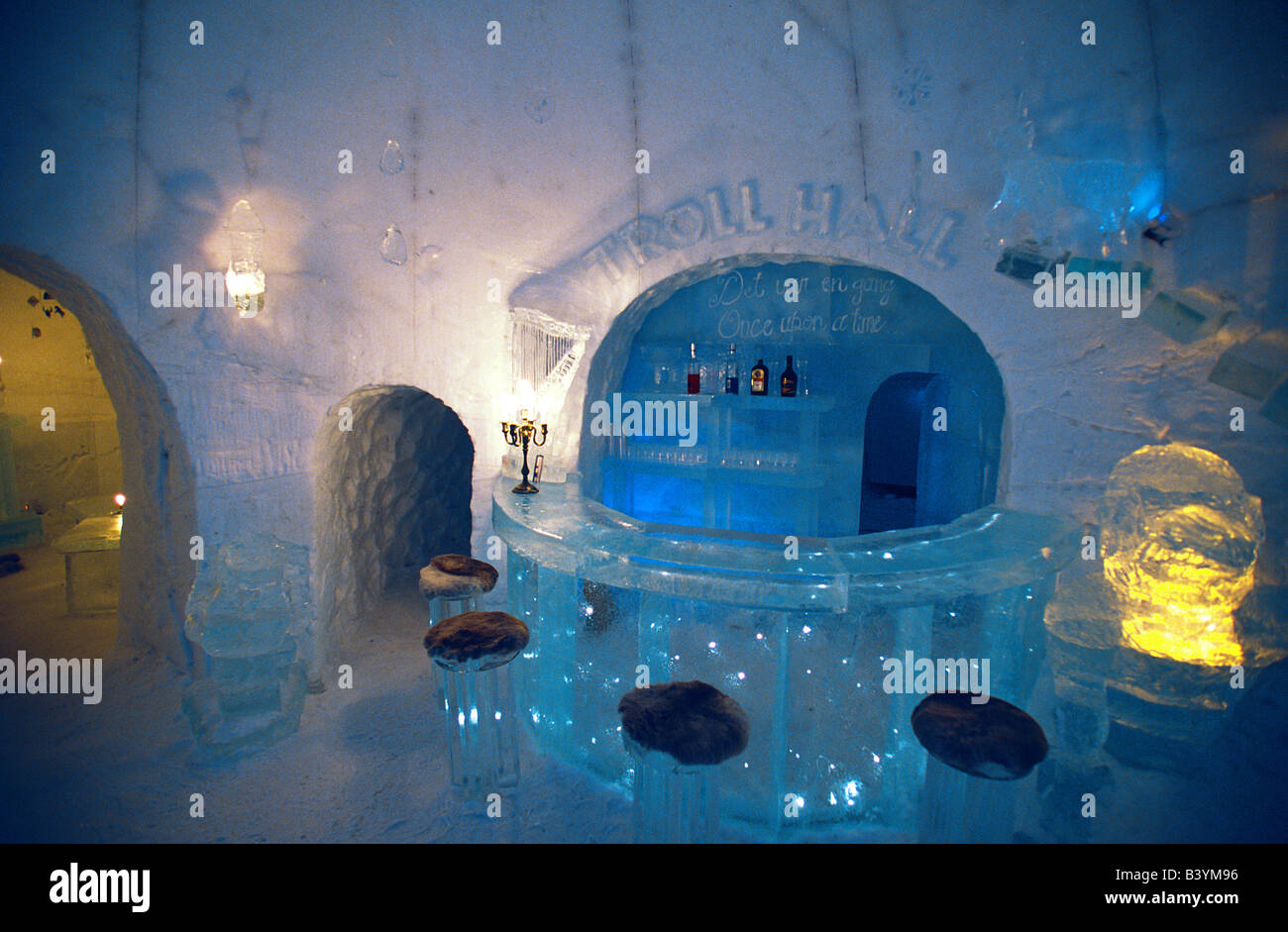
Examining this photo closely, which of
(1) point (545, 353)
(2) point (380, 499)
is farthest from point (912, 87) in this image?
(2) point (380, 499)

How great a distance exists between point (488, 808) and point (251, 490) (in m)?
2.95

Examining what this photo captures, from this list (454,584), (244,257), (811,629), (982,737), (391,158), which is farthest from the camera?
(391,158)

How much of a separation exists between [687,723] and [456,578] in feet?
6.31

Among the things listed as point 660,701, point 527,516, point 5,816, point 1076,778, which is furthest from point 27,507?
point 1076,778

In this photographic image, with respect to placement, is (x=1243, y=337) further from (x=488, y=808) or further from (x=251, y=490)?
(x=251, y=490)

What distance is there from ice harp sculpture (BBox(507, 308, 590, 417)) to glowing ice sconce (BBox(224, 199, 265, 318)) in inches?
70.4

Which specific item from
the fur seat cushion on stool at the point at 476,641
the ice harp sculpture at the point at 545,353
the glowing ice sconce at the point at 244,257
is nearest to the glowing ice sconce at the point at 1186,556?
the fur seat cushion on stool at the point at 476,641

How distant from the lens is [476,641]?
129 inches

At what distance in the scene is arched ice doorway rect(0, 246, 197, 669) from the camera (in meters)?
4.73

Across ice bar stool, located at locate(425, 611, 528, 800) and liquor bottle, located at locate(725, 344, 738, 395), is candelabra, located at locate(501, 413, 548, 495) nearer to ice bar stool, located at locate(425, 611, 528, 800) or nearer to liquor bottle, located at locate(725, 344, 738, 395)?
ice bar stool, located at locate(425, 611, 528, 800)

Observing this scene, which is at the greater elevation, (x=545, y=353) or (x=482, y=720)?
(x=545, y=353)

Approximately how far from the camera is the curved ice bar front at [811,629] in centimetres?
296

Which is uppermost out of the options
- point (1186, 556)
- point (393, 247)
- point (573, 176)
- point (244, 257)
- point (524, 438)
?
point (573, 176)

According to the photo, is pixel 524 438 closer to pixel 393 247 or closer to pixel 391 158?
pixel 393 247
